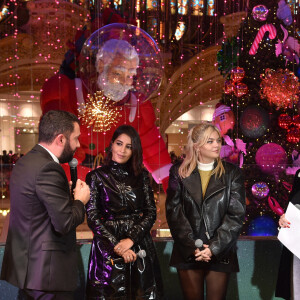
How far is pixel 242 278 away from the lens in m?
3.07

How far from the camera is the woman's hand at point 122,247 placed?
2.18 m

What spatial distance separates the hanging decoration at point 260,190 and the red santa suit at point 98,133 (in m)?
1.57

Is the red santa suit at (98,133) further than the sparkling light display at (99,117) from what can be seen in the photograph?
No

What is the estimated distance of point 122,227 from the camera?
228cm

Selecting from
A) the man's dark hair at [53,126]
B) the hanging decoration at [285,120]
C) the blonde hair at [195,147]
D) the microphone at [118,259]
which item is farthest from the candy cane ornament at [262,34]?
the man's dark hair at [53,126]

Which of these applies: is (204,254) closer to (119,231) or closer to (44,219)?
(119,231)

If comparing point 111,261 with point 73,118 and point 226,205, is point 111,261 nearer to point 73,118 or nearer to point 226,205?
point 226,205

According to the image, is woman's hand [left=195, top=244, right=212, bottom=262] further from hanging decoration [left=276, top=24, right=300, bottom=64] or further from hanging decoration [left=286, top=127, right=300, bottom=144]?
hanging decoration [left=276, top=24, right=300, bottom=64]

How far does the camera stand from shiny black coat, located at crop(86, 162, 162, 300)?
224 cm

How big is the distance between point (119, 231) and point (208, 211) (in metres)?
0.47

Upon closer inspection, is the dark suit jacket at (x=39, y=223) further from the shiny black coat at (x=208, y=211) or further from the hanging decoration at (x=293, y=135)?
the hanging decoration at (x=293, y=135)

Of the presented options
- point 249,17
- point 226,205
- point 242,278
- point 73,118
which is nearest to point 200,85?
point 249,17

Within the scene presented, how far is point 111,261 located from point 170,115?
15.9ft

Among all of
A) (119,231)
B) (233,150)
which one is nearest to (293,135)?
(233,150)
